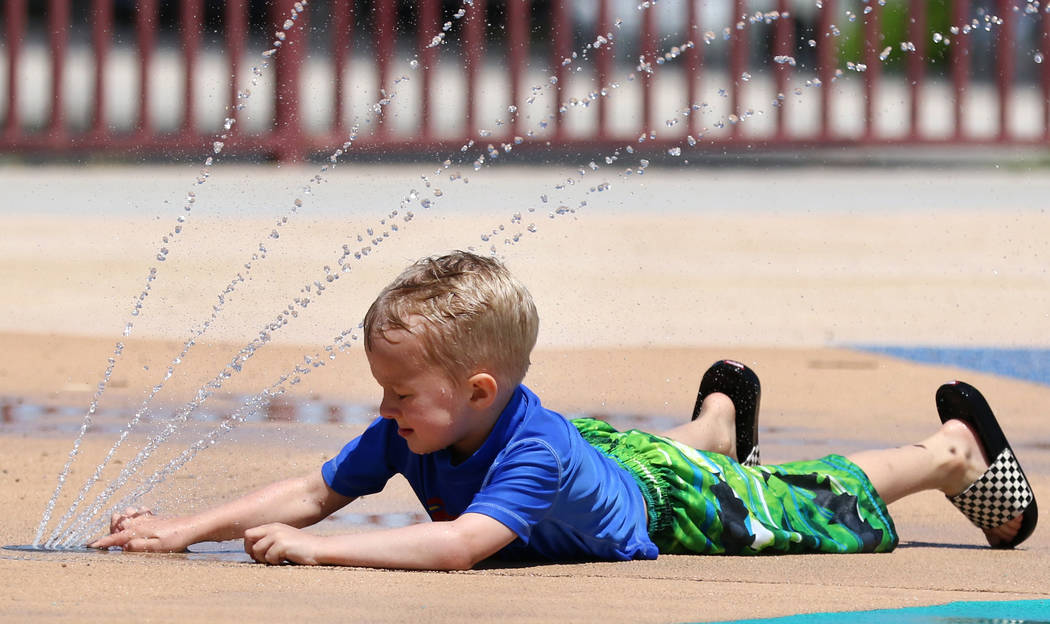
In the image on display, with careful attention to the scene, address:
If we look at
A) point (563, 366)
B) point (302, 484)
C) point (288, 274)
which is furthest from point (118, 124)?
point (302, 484)

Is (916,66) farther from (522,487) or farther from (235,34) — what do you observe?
(522,487)

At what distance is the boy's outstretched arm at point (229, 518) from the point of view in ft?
11.9

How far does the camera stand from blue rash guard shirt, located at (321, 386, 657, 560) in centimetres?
335

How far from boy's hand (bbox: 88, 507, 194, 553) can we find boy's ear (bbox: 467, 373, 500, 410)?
2.21ft

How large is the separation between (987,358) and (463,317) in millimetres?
4736

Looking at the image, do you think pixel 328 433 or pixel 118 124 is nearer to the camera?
pixel 328 433

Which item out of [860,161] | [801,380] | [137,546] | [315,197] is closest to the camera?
[137,546]

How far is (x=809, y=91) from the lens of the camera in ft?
70.4

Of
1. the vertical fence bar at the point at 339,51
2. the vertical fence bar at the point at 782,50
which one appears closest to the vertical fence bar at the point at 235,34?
the vertical fence bar at the point at 339,51

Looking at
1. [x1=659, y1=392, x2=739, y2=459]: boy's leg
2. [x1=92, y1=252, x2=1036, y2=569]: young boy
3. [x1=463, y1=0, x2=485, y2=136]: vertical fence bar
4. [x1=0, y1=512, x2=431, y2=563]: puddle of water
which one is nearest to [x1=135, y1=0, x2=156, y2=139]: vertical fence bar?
[x1=463, y1=0, x2=485, y2=136]: vertical fence bar

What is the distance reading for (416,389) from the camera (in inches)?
132

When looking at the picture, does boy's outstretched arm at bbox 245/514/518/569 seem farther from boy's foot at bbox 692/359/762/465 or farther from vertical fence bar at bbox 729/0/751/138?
vertical fence bar at bbox 729/0/751/138

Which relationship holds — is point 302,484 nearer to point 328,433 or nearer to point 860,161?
point 328,433

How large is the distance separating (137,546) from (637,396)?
307cm
